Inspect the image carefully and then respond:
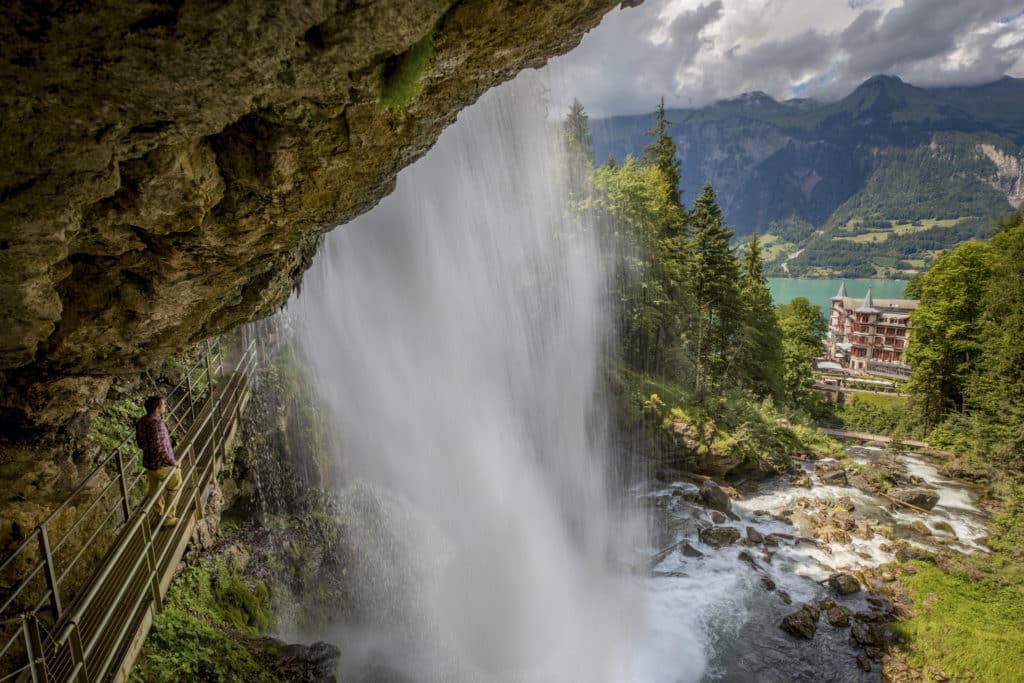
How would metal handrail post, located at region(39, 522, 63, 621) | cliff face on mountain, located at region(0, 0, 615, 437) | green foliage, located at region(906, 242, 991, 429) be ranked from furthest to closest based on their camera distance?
green foliage, located at region(906, 242, 991, 429), metal handrail post, located at region(39, 522, 63, 621), cliff face on mountain, located at region(0, 0, 615, 437)

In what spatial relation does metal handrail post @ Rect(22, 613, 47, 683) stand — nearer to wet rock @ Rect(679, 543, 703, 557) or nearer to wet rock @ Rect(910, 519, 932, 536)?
wet rock @ Rect(679, 543, 703, 557)

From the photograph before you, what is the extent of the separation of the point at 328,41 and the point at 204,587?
8.72m

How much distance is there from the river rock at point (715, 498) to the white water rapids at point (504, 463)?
27.9 inches

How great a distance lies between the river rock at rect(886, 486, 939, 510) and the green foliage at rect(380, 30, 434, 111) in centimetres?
2551

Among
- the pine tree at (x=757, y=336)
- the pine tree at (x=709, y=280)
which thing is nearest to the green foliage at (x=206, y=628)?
the pine tree at (x=709, y=280)

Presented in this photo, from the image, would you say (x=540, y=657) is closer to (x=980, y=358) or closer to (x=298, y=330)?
(x=298, y=330)

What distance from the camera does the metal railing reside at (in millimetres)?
3842

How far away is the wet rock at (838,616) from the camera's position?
1335 centimetres

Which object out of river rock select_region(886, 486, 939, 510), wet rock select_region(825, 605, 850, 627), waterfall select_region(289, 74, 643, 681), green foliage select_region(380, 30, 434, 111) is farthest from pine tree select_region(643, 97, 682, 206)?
green foliage select_region(380, 30, 434, 111)

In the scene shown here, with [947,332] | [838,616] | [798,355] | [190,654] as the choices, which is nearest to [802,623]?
[838,616]

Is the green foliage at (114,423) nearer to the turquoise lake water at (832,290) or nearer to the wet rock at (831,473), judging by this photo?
the wet rock at (831,473)

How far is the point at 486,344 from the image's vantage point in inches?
747

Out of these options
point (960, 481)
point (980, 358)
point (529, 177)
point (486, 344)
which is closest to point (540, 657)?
point (486, 344)

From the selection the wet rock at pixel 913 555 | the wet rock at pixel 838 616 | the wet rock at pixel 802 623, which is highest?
the wet rock at pixel 802 623
